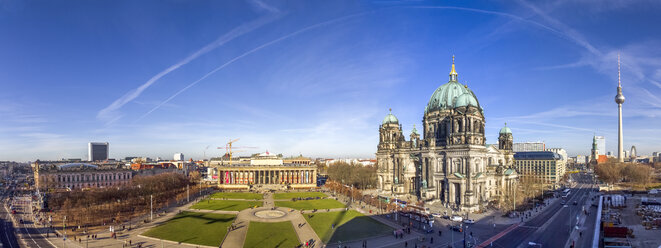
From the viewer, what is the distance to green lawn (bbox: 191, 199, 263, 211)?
8769 centimetres

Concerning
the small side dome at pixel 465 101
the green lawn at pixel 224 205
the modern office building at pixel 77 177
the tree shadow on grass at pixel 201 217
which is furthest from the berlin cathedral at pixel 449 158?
the modern office building at pixel 77 177

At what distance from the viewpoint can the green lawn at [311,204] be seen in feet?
295

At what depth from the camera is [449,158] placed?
89.8 meters

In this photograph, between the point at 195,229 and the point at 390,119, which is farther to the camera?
the point at 390,119

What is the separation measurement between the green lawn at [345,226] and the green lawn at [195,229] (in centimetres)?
1788

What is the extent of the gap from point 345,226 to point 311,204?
31.4 metres

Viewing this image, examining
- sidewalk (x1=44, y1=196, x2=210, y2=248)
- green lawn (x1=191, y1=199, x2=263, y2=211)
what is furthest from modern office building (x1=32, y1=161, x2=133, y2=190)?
sidewalk (x1=44, y1=196, x2=210, y2=248)

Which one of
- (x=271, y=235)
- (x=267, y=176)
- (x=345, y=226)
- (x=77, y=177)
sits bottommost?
(x=267, y=176)

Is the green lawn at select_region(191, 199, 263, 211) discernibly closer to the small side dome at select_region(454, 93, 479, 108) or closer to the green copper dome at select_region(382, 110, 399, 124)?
the green copper dome at select_region(382, 110, 399, 124)

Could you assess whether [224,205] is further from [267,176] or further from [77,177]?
[77,177]

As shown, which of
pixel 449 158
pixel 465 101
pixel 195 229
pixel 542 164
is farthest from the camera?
pixel 542 164

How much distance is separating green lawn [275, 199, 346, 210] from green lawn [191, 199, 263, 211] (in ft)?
24.6

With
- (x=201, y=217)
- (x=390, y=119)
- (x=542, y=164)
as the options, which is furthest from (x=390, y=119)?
(x=542, y=164)

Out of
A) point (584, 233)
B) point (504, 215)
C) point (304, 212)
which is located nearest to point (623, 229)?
point (584, 233)
